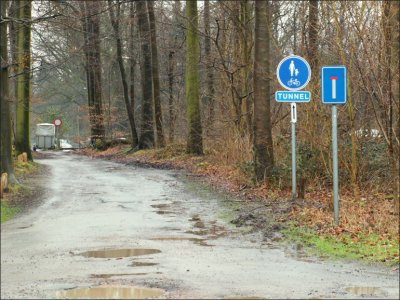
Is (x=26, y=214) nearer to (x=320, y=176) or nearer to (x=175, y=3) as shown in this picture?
(x=320, y=176)

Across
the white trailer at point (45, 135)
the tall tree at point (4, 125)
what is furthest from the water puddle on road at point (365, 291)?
the white trailer at point (45, 135)

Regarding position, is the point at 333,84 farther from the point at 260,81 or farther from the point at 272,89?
the point at 272,89

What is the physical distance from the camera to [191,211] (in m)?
12.5

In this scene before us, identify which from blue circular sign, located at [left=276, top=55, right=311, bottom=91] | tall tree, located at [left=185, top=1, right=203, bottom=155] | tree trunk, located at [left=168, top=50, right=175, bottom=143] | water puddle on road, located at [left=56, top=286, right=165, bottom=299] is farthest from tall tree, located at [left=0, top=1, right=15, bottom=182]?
tree trunk, located at [left=168, top=50, right=175, bottom=143]

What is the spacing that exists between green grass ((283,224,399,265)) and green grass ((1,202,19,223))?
5.28m

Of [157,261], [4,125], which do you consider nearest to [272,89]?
[4,125]

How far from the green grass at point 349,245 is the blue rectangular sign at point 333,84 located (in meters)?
2.26

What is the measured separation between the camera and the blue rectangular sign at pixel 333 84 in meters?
10.1

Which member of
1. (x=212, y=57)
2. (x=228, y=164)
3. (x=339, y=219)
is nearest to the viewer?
(x=339, y=219)

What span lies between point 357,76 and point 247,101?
9.22 meters

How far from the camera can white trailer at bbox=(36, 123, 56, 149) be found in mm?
61688

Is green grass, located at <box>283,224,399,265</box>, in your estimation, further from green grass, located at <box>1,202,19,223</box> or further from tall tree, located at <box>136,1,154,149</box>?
tall tree, located at <box>136,1,154,149</box>

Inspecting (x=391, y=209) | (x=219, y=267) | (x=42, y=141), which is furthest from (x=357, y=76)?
(x=42, y=141)

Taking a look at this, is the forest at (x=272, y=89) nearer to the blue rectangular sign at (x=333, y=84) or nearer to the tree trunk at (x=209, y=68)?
the tree trunk at (x=209, y=68)
